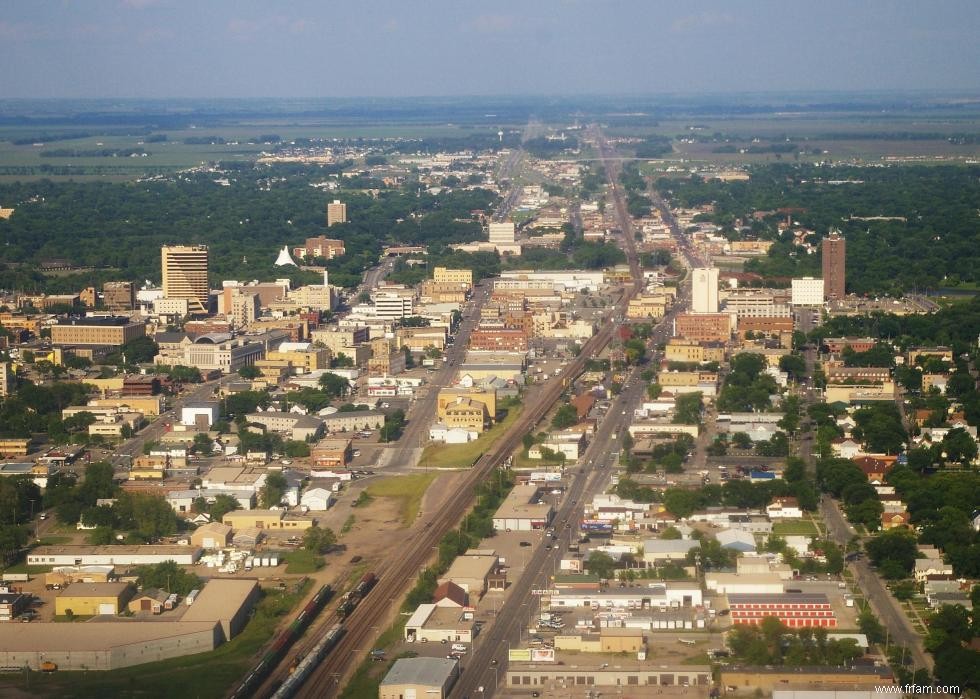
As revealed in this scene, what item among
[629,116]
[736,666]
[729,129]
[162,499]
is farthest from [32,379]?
[629,116]

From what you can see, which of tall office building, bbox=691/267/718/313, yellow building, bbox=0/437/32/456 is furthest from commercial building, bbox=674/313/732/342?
yellow building, bbox=0/437/32/456

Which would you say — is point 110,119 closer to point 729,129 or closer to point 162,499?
point 729,129

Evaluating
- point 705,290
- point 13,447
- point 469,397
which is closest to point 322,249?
point 705,290

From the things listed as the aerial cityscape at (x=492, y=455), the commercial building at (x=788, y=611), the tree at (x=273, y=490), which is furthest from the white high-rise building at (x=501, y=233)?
the commercial building at (x=788, y=611)

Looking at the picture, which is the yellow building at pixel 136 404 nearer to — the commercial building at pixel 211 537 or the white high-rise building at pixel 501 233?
the commercial building at pixel 211 537

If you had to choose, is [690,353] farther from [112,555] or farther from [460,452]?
[112,555]
